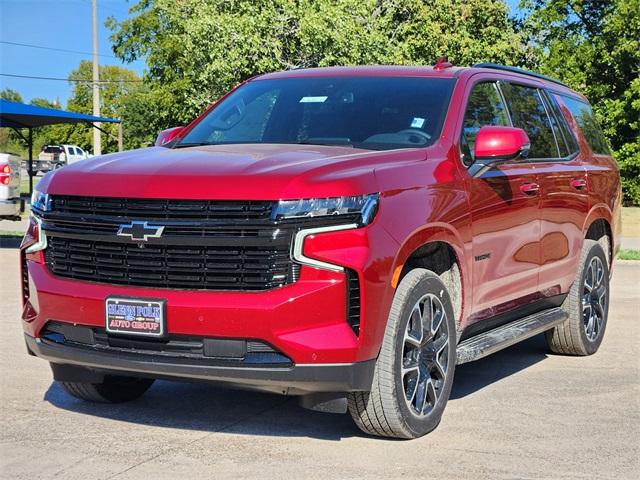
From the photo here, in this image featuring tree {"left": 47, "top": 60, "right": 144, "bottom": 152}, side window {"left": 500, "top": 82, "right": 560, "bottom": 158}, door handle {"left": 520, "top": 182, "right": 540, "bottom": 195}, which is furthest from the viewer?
tree {"left": 47, "top": 60, "right": 144, "bottom": 152}

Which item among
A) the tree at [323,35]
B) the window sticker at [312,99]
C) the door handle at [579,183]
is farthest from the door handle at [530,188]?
the tree at [323,35]

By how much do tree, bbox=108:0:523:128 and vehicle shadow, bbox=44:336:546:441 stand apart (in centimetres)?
2429

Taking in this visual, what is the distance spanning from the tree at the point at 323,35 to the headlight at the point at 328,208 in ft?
83.8

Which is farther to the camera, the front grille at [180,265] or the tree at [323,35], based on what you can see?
the tree at [323,35]

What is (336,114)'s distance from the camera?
6238 mm

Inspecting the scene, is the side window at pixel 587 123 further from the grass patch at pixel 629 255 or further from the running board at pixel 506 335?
the grass patch at pixel 629 255

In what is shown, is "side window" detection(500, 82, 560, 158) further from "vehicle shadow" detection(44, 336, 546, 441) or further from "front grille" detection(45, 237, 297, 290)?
"front grille" detection(45, 237, 297, 290)

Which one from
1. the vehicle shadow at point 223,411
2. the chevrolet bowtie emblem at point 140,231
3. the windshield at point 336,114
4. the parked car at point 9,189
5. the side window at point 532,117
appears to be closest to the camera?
the chevrolet bowtie emblem at point 140,231

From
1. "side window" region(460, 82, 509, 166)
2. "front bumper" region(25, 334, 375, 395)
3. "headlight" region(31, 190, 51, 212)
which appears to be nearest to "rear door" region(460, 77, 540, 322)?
"side window" region(460, 82, 509, 166)

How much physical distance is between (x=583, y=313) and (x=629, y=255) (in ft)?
30.3

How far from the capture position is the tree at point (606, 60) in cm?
3272

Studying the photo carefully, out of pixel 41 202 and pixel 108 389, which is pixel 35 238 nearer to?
pixel 41 202

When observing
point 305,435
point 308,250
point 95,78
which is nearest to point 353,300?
point 308,250

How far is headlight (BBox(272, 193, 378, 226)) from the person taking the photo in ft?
15.4
